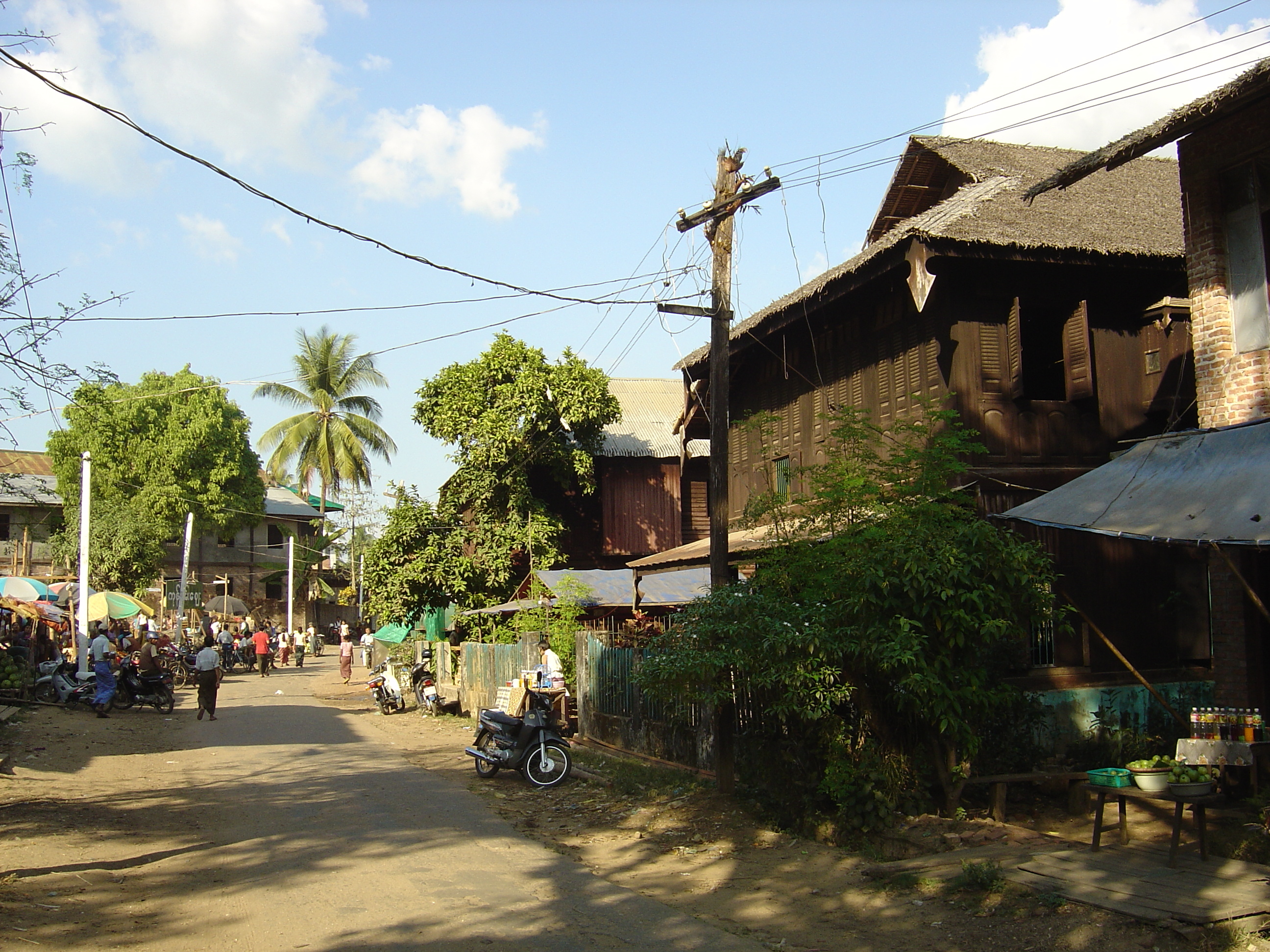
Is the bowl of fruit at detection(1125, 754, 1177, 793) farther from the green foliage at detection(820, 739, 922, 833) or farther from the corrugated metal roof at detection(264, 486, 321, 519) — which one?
the corrugated metal roof at detection(264, 486, 321, 519)

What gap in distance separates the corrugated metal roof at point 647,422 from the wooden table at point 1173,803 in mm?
20404

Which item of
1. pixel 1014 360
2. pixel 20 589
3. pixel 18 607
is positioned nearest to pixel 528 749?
pixel 1014 360

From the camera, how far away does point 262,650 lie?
36750 mm

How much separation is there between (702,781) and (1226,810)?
17.6 feet

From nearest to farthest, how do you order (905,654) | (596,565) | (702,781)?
(905,654), (702,781), (596,565)

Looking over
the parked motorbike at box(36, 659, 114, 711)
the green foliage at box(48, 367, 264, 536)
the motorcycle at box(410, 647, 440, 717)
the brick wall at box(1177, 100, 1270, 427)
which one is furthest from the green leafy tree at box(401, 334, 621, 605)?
the green foliage at box(48, 367, 264, 536)

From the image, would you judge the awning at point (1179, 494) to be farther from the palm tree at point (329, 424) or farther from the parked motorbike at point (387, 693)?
the palm tree at point (329, 424)

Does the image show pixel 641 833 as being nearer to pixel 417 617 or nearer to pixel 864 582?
pixel 864 582

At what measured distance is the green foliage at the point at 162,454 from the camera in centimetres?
4309

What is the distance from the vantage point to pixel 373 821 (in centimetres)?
1044

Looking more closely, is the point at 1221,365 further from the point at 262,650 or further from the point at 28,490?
the point at 262,650

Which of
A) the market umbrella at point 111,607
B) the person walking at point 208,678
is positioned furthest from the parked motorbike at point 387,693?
the market umbrella at point 111,607

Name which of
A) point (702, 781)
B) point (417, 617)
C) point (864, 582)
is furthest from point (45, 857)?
point (417, 617)

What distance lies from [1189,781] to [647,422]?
86.8 ft
